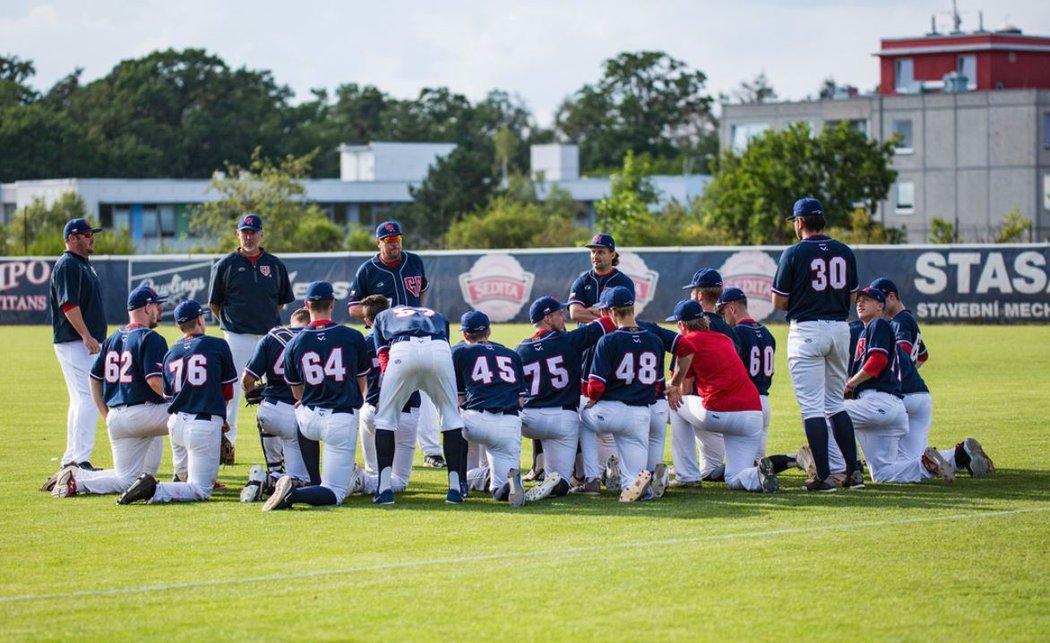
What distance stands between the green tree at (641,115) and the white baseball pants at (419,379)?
96987 mm

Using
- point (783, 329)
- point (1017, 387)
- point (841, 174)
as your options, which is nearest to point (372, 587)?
point (1017, 387)

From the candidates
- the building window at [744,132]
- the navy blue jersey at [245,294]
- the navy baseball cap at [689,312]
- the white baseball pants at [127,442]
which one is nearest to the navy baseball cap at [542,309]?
the navy baseball cap at [689,312]

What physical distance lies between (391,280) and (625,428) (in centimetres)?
295

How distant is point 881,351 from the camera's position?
11.1 meters

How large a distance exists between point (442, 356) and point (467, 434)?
70 cm

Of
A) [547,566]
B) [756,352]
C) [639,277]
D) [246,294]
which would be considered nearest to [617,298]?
[756,352]

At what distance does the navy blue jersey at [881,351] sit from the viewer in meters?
11.2

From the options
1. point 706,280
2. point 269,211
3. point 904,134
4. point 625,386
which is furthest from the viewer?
point 904,134

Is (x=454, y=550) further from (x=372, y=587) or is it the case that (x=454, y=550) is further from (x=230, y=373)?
(x=230, y=373)

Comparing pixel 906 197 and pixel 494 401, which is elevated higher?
pixel 906 197

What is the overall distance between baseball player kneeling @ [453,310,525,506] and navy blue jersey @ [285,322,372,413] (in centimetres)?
85

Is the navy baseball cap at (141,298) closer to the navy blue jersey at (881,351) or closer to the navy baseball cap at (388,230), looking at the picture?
the navy baseball cap at (388,230)

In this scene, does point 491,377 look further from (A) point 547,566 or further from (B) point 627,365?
(A) point 547,566

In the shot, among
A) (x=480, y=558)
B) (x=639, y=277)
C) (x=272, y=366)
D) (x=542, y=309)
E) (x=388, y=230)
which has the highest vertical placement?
(x=388, y=230)
